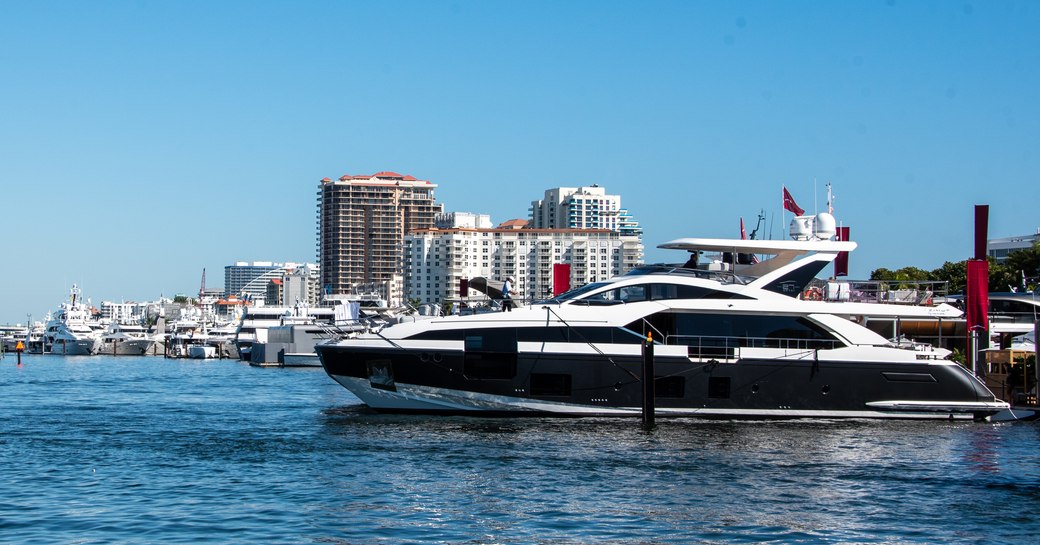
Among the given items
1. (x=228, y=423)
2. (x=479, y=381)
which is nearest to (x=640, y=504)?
(x=479, y=381)

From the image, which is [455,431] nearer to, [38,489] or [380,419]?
[380,419]

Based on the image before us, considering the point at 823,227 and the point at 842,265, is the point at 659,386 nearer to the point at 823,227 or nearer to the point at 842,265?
the point at 823,227

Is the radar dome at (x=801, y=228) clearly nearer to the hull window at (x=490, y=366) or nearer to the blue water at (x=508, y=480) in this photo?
the blue water at (x=508, y=480)

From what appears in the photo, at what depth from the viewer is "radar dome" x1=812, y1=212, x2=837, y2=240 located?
37.4 m

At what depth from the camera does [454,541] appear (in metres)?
18.2

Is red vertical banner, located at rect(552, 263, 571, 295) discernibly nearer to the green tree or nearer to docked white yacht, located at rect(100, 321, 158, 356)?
the green tree

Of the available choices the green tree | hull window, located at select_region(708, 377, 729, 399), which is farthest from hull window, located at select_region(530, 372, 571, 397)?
the green tree

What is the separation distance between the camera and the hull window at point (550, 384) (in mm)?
32750

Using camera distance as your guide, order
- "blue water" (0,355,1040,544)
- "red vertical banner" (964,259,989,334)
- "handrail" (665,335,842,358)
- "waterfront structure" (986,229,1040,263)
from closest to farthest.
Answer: "blue water" (0,355,1040,544)
"handrail" (665,335,842,358)
"red vertical banner" (964,259,989,334)
"waterfront structure" (986,229,1040,263)

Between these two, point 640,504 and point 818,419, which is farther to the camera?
point 818,419

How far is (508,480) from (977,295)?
20291 mm

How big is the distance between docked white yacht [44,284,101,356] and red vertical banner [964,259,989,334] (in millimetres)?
117754

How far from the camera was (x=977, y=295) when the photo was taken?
36906 mm

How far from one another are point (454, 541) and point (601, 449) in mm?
9640
